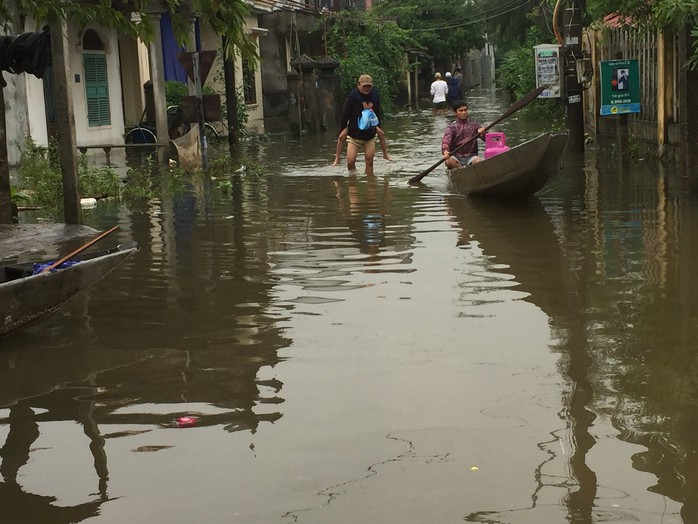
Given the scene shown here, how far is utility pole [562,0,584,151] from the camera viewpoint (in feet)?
58.0

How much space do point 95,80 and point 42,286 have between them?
17.6 m

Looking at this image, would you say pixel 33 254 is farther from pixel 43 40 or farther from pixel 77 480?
pixel 77 480

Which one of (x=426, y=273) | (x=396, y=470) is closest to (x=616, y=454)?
(x=396, y=470)

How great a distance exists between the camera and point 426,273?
9.09 m

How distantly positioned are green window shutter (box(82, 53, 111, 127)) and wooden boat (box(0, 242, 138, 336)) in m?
16.6

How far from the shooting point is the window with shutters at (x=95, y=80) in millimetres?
23641

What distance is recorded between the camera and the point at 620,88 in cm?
1620

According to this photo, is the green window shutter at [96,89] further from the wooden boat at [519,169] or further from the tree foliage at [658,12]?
the tree foliage at [658,12]

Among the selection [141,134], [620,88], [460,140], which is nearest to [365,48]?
[141,134]

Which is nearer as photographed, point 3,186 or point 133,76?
point 3,186

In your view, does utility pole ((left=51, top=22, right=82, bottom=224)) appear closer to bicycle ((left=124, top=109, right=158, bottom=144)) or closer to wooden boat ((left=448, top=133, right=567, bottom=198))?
wooden boat ((left=448, top=133, right=567, bottom=198))

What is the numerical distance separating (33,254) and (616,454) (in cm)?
694

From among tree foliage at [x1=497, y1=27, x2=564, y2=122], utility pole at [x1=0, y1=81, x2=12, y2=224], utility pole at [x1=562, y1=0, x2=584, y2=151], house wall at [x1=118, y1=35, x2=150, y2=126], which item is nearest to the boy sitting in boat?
utility pole at [x1=562, y1=0, x2=584, y2=151]

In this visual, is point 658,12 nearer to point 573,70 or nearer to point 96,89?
point 573,70
